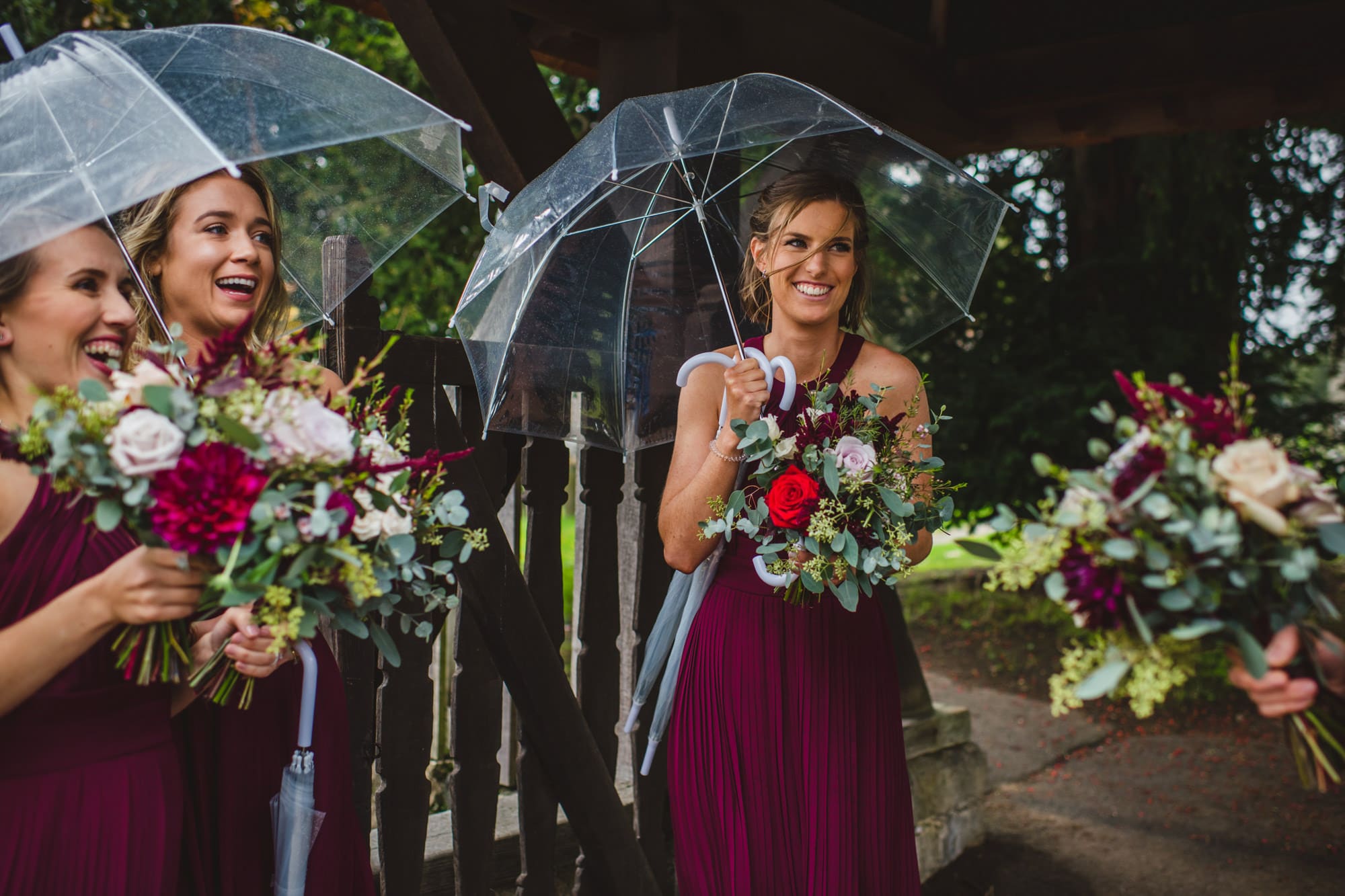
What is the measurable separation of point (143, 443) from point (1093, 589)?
4.42ft

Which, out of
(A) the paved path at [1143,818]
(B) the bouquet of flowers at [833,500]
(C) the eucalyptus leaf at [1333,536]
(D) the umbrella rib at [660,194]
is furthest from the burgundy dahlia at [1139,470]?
(A) the paved path at [1143,818]

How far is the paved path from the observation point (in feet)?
14.7

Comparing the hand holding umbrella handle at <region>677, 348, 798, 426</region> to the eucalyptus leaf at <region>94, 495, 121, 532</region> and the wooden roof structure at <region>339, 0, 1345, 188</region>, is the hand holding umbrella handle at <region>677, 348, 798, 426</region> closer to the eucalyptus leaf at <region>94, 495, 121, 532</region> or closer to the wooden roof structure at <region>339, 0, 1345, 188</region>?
the wooden roof structure at <region>339, 0, 1345, 188</region>

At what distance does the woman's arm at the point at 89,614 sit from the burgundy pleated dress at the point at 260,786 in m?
0.46

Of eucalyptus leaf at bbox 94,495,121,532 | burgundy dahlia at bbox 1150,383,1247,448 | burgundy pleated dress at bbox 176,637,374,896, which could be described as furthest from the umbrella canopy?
eucalyptus leaf at bbox 94,495,121,532

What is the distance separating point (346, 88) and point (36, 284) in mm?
685

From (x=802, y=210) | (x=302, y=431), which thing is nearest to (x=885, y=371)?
(x=802, y=210)

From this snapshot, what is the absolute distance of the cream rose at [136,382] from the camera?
4.78 ft

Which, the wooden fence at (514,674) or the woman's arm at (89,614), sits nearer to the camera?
the woman's arm at (89,614)

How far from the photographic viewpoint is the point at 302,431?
1.48 metres

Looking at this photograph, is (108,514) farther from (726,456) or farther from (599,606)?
(599,606)

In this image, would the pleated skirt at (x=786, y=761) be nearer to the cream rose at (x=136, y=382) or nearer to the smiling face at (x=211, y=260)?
the smiling face at (x=211, y=260)

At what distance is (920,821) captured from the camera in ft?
14.8

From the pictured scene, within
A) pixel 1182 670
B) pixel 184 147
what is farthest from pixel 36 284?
pixel 1182 670
